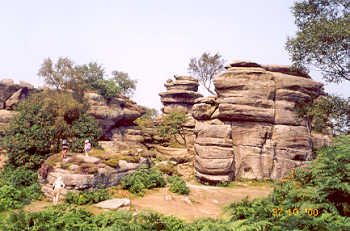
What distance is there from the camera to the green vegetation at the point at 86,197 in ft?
39.2

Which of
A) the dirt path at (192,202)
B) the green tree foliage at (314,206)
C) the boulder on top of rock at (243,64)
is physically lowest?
the dirt path at (192,202)

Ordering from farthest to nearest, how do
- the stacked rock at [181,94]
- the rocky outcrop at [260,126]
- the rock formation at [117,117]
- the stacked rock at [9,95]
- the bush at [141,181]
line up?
the stacked rock at [181,94], the rock formation at [117,117], the stacked rock at [9,95], the rocky outcrop at [260,126], the bush at [141,181]

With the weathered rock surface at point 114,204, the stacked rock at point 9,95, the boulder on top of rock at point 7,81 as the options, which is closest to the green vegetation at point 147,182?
the weathered rock surface at point 114,204

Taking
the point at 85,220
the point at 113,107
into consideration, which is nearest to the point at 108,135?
the point at 113,107

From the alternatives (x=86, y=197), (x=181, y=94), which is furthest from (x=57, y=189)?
(x=181, y=94)

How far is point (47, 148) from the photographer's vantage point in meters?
17.1

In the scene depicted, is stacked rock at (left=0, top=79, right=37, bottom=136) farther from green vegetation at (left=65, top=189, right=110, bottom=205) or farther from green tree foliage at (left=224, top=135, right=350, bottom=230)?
green tree foliage at (left=224, top=135, right=350, bottom=230)

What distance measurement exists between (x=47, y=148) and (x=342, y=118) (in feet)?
69.2

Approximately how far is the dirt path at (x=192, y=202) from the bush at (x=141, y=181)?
2.50 feet

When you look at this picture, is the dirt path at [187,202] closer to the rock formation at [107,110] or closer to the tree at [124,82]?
the rock formation at [107,110]

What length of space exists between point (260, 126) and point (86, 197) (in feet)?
52.8

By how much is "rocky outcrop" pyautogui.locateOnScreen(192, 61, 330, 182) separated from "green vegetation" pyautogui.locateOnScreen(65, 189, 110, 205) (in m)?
10.00

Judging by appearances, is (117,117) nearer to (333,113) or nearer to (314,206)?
(333,113)

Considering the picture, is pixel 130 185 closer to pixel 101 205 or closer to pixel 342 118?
pixel 101 205
